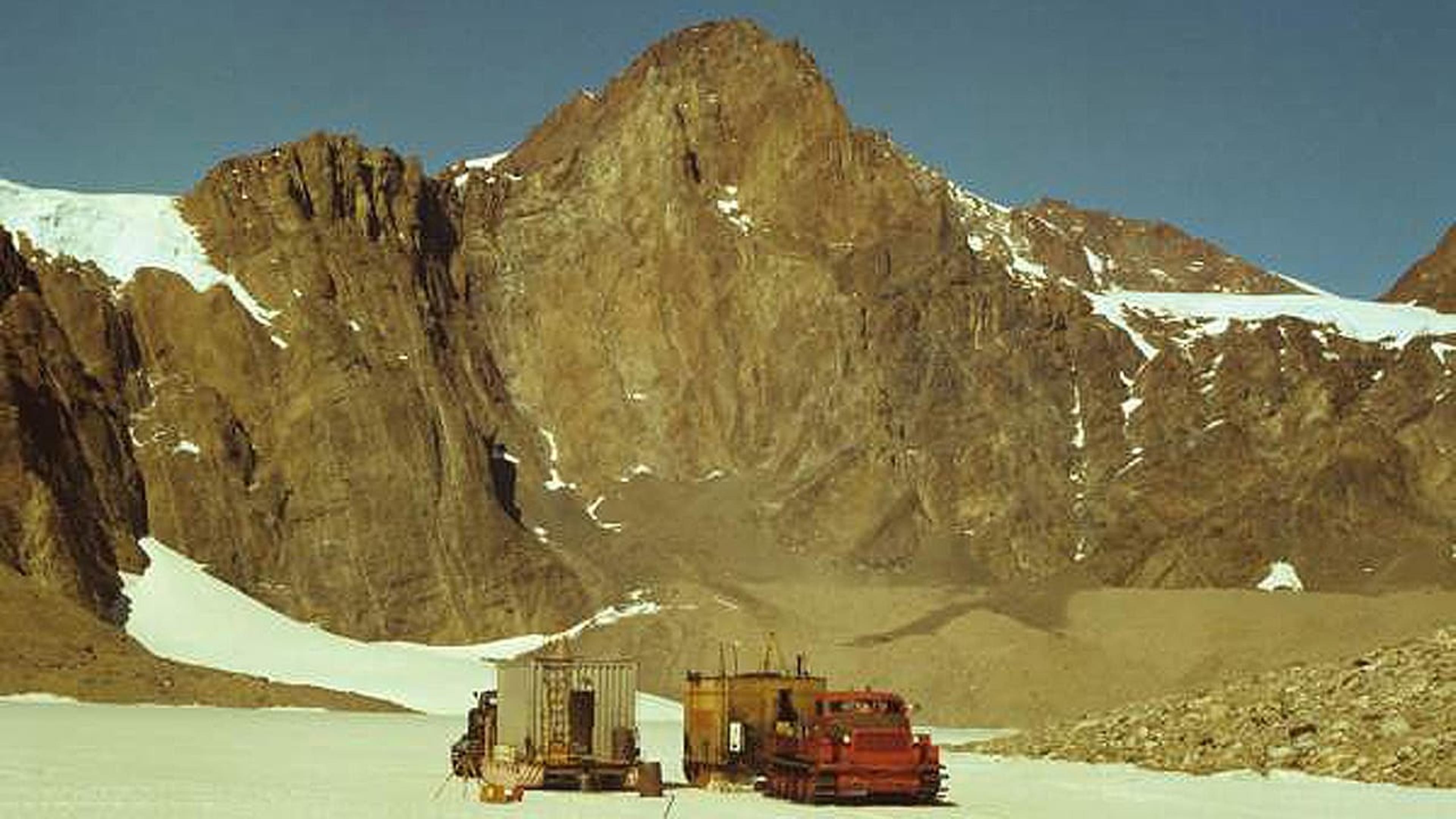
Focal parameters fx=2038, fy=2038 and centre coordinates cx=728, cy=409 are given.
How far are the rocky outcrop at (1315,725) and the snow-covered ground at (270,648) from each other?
53.1 m

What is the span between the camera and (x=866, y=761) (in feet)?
116

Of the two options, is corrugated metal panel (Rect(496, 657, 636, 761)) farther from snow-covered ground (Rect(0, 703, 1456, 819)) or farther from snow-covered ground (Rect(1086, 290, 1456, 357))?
snow-covered ground (Rect(1086, 290, 1456, 357))

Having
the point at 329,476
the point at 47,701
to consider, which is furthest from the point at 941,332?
the point at 47,701

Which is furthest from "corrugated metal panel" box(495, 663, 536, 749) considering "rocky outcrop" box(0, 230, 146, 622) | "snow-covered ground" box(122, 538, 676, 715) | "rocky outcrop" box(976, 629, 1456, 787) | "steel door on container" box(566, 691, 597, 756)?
"snow-covered ground" box(122, 538, 676, 715)

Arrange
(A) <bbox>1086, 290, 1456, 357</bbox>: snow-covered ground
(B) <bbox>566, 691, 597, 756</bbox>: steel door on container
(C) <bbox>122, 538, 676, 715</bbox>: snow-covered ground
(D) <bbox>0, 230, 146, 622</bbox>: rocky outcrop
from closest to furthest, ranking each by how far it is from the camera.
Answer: (B) <bbox>566, 691, 597, 756</bbox>: steel door on container
(D) <bbox>0, 230, 146, 622</bbox>: rocky outcrop
(C) <bbox>122, 538, 676, 715</bbox>: snow-covered ground
(A) <bbox>1086, 290, 1456, 357</bbox>: snow-covered ground

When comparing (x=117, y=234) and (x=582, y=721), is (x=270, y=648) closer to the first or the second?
(x=117, y=234)

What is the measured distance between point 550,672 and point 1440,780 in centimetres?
1746

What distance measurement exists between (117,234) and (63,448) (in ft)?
92.2

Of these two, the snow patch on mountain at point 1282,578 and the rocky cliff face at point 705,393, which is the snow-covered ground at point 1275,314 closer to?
the rocky cliff face at point 705,393

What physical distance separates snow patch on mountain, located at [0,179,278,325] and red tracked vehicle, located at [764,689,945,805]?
101 meters

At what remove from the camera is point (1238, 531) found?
138 m

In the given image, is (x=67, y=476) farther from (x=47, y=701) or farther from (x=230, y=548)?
(x=47, y=701)

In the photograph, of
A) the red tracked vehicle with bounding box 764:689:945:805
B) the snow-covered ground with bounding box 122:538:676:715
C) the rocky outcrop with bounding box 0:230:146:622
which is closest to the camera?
the red tracked vehicle with bounding box 764:689:945:805

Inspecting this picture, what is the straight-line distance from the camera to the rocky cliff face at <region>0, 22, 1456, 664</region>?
127000mm
